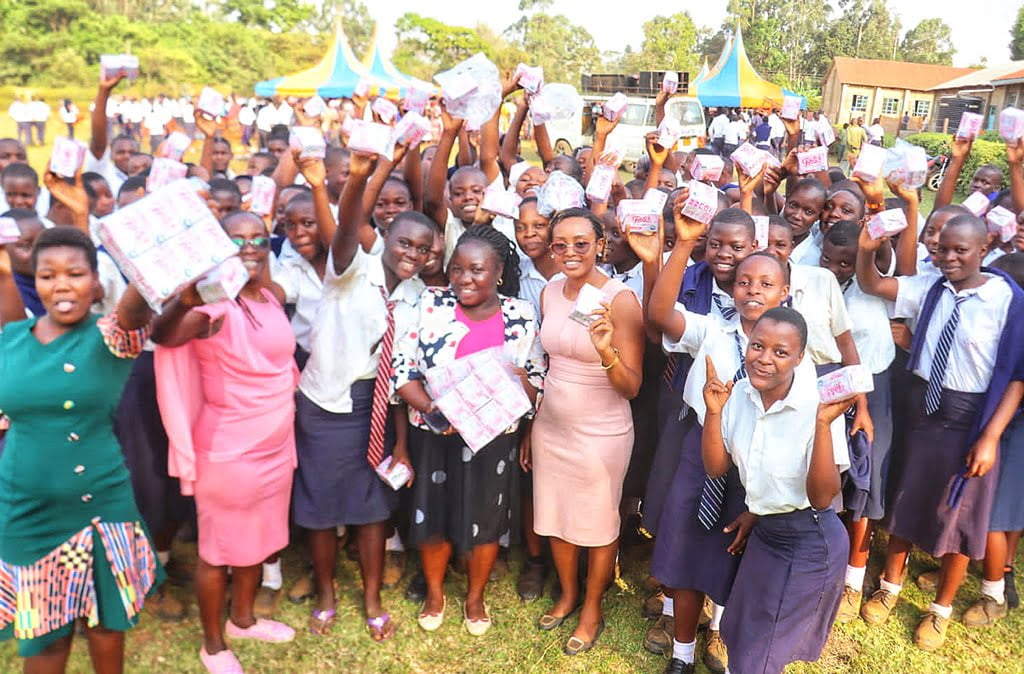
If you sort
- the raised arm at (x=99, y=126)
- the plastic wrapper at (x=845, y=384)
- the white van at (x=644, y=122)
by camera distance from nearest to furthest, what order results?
the plastic wrapper at (x=845, y=384), the raised arm at (x=99, y=126), the white van at (x=644, y=122)

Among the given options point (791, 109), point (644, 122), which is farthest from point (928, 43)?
point (791, 109)

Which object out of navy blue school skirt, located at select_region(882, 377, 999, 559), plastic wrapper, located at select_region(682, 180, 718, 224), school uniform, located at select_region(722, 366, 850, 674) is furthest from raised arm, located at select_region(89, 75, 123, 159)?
navy blue school skirt, located at select_region(882, 377, 999, 559)

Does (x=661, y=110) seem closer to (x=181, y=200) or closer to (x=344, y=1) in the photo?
(x=181, y=200)

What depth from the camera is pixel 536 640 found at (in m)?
Answer: 3.23

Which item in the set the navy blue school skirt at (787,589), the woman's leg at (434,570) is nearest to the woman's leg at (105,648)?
the woman's leg at (434,570)

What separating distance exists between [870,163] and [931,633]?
2.12 metres

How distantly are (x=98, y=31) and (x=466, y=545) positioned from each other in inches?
1649

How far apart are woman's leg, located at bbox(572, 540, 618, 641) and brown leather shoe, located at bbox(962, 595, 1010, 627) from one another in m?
1.69

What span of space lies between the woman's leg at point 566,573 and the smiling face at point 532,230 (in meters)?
1.31

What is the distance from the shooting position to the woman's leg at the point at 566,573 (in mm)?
3213

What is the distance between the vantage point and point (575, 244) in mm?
2797

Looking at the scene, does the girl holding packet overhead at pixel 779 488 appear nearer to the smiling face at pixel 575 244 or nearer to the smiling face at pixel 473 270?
the smiling face at pixel 575 244

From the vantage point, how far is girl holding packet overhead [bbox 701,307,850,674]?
2232 millimetres

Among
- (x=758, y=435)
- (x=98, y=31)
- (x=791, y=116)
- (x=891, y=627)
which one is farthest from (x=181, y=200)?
(x=98, y=31)
